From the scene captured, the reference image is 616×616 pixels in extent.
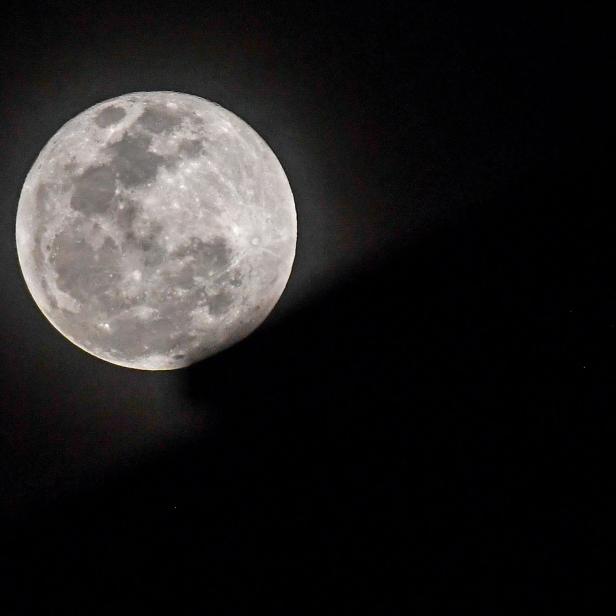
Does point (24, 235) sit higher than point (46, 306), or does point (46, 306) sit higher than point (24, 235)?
point (24, 235)

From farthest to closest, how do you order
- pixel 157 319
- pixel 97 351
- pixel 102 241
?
pixel 97 351, pixel 157 319, pixel 102 241

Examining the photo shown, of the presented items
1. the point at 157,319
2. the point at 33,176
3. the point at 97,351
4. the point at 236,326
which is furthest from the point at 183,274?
the point at 33,176

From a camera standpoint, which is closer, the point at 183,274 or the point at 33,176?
the point at 183,274

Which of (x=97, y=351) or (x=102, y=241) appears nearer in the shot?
(x=102, y=241)

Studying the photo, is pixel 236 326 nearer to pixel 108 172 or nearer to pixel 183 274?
pixel 183 274

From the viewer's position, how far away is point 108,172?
2.27m

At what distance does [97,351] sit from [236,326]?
0.59m

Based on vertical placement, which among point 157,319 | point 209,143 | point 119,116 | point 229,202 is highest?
point 119,116

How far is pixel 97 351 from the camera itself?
2.59 m

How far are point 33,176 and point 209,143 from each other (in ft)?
2.53

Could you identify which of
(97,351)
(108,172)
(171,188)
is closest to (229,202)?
(171,188)

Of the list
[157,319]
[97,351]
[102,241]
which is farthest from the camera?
[97,351]

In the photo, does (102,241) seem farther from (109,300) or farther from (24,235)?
(24,235)

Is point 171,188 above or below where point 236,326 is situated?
above
